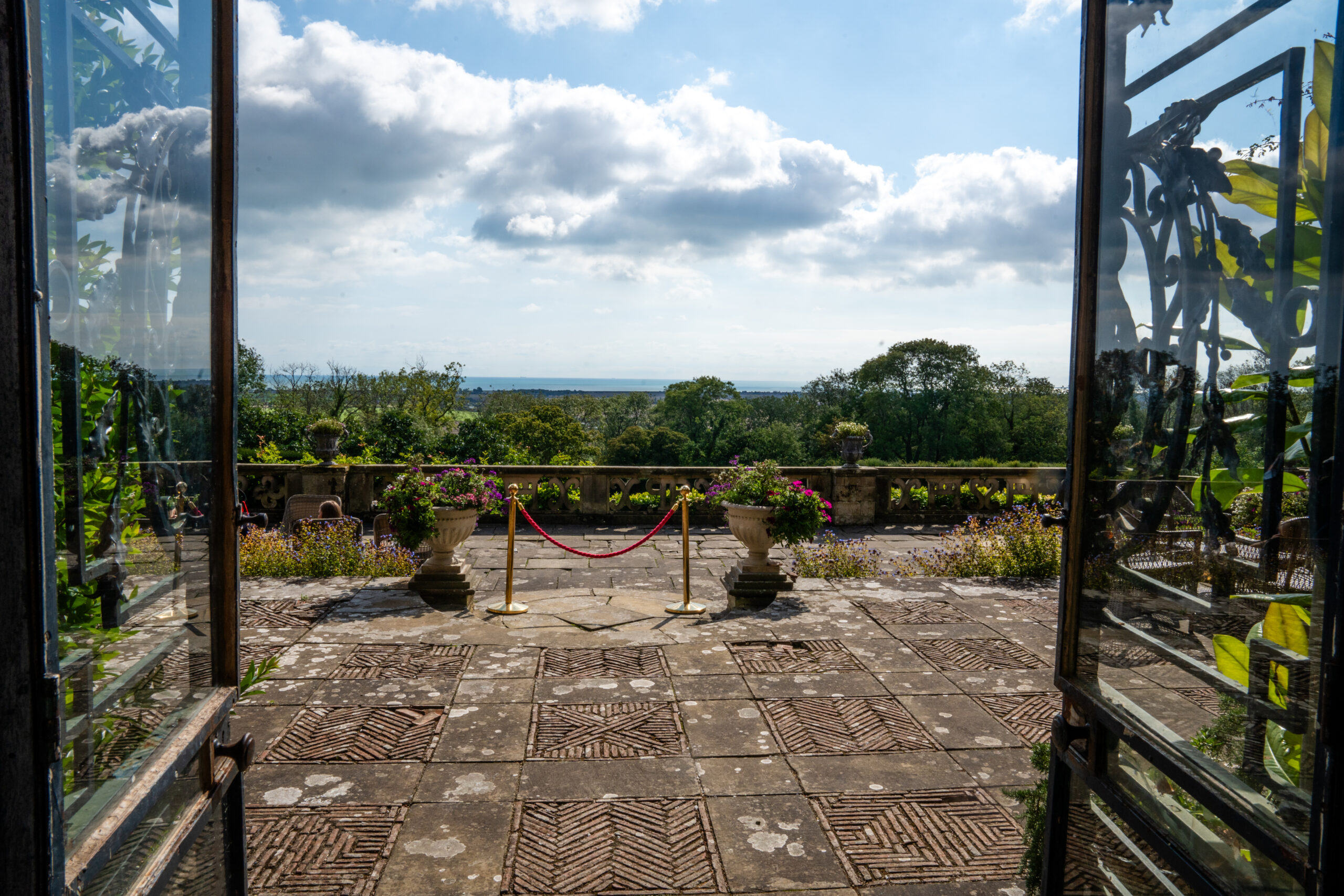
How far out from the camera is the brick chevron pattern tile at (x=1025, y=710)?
13.7 ft

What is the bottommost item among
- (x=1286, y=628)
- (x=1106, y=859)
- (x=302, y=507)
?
(x=302, y=507)

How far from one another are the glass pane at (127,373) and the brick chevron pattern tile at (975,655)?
4.54 meters

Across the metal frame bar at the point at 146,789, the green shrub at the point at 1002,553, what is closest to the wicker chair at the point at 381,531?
the green shrub at the point at 1002,553

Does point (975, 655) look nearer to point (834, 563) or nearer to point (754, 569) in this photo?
point (754, 569)

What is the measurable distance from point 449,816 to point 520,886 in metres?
0.57

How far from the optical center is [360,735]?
404cm

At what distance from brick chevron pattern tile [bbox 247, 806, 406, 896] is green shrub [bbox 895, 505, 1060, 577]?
20.9ft

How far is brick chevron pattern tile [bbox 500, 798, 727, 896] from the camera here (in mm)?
2857

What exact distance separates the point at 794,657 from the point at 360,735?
2724 millimetres

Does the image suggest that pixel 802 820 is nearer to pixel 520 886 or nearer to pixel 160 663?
pixel 520 886

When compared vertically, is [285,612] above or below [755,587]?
below

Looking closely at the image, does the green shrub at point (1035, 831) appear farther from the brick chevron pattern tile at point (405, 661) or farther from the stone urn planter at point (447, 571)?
the stone urn planter at point (447, 571)

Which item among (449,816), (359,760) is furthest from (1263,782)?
(359,760)

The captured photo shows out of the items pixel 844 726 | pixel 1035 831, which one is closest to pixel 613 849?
pixel 1035 831
